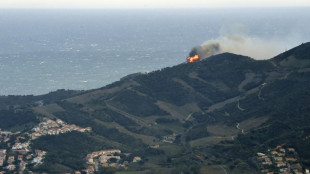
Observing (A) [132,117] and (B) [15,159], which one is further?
(A) [132,117]

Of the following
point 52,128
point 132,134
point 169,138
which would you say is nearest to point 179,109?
point 169,138

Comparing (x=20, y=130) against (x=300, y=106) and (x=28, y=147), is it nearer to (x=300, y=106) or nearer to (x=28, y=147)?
(x=28, y=147)

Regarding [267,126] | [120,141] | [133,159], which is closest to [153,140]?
[120,141]

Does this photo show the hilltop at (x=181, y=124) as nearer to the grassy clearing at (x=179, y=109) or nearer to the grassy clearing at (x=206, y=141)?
the grassy clearing at (x=179, y=109)

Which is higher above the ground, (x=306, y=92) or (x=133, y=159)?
(x=306, y=92)

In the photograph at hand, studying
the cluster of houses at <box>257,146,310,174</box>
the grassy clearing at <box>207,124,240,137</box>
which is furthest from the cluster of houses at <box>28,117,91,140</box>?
the cluster of houses at <box>257,146,310,174</box>

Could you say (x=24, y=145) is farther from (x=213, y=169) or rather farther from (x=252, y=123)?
(x=252, y=123)
